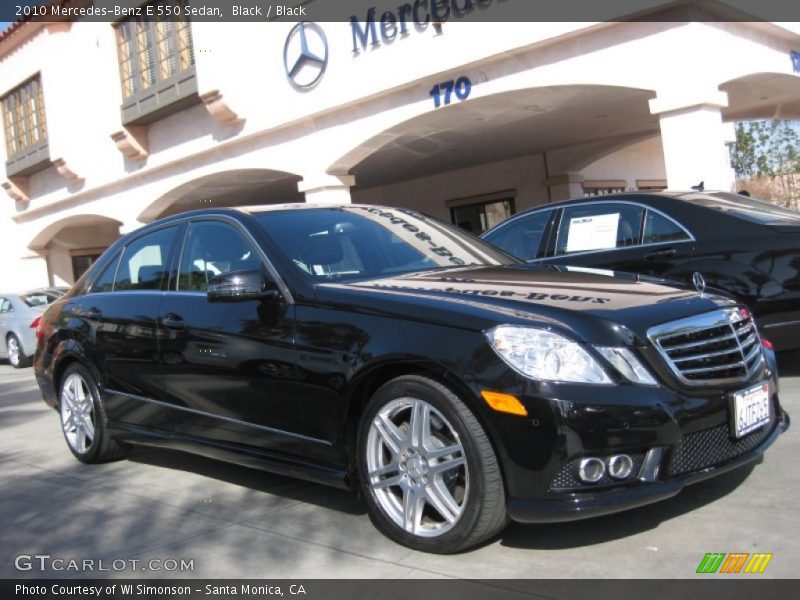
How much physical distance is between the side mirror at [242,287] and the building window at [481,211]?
15357 millimetres

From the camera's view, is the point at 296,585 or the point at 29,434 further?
the point at 29,434

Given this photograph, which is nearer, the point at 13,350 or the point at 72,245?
the point at 13,350

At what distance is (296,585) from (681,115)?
8.17 m

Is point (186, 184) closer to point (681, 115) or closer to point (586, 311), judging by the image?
point (681, 115)

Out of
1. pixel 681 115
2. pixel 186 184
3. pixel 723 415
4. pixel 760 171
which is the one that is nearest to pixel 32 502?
pixel 723 415

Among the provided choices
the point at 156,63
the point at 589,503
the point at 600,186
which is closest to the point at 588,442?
the point at 589,503

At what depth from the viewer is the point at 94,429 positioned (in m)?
5.51

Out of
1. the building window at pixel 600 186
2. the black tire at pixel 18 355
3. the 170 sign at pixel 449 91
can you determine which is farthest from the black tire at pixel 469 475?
the building window at pixel 600 186

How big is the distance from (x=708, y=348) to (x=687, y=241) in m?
2.95

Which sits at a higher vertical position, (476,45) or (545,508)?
(476,45)

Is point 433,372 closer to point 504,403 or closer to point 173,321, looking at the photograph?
point 504,403

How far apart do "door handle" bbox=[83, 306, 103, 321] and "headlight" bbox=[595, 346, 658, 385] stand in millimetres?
3506

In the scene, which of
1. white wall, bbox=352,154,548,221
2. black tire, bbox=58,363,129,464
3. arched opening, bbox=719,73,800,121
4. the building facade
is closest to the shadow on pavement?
black tire, bbox=58,363,129,464

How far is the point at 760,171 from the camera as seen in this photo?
29953 millimetres
